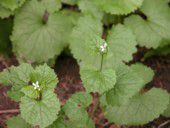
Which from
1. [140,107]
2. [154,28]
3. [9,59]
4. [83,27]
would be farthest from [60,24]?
[140,107]

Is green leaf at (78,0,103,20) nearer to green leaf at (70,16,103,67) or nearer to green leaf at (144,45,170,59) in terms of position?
green leaf at (70,16,103,67)

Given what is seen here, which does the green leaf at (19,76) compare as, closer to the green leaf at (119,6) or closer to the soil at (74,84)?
the soil at (74,84)

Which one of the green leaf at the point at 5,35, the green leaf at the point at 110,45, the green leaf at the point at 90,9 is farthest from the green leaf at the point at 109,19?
the green leaf at the point at 5,35

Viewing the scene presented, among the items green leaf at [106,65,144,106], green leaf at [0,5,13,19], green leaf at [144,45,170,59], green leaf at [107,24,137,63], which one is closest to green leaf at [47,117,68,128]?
green leaf at [106,65,144,106]

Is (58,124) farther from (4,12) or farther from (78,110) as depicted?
(4,12)

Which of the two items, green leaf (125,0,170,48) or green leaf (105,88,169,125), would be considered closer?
green leaf (105,88,169,125)

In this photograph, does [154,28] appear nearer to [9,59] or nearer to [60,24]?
[60,24]

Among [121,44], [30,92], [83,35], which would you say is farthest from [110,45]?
[30,92]

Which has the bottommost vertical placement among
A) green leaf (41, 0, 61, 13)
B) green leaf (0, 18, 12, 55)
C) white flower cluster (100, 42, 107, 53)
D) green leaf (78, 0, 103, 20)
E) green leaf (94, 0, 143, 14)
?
green leaf (0, 18, 12, 55)
